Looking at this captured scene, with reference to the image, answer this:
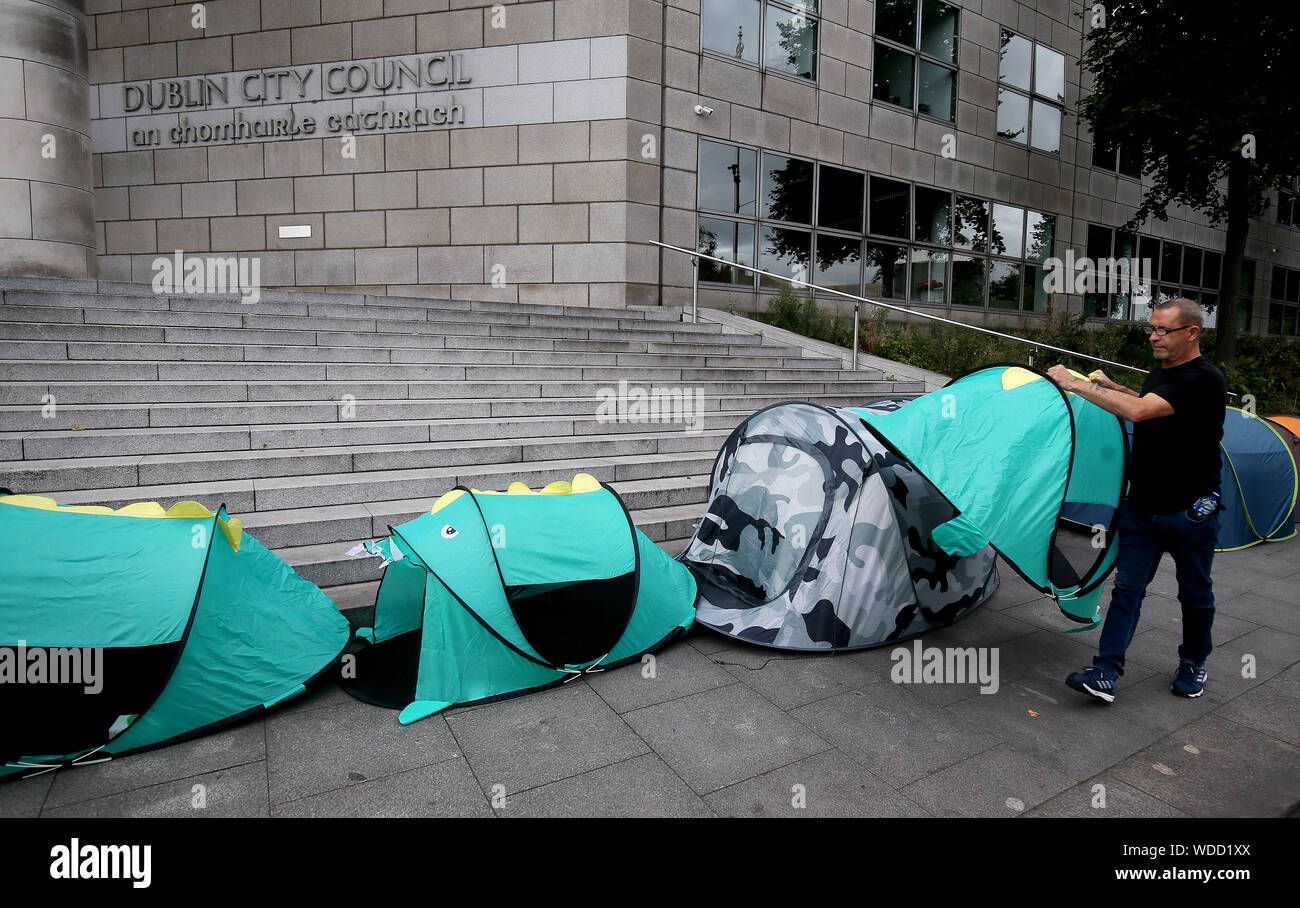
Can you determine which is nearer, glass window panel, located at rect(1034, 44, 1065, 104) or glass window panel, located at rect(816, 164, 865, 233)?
glass window panel, located at rect(816, 164, 865, 233)

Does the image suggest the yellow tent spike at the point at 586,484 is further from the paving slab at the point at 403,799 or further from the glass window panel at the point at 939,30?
the glass window panel at the point at 939,30

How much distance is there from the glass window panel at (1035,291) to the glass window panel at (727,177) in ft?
28.8

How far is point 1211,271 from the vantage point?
24562mm

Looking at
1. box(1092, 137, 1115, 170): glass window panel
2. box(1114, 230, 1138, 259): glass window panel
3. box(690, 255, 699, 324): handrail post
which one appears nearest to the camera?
box(690, 255, 699, 324): handrail post

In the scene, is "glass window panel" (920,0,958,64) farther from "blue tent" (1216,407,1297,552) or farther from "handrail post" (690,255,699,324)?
"blue tent" (1216,407,1297,552)

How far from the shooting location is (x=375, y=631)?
4.48m

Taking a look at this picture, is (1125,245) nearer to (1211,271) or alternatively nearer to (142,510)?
(1211,271)

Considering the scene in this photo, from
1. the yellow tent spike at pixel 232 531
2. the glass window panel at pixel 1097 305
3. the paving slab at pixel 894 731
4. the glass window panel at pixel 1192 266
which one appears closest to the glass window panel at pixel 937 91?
the glass window panel at pixel 1097 305

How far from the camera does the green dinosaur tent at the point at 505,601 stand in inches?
152

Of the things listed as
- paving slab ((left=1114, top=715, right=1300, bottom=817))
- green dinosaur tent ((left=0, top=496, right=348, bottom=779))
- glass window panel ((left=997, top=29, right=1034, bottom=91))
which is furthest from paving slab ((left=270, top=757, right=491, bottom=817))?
glass window panel ((left=997, top=29, right=1034, bottom=91))

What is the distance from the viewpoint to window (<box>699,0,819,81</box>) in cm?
1437

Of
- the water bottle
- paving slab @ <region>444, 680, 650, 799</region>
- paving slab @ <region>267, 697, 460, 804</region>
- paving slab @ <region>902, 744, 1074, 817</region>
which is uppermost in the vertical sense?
the water bottle

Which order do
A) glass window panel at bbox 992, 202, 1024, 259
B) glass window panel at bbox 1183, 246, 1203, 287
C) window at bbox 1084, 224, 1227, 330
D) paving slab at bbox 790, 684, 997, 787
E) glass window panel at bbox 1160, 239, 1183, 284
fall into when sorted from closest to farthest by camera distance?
paving slab at bbox 790, 684, 997, 787 → glass window panel at bbox 992, 202, 1024, 259 → window at bbox 1084, 224, 1227, 330 → glass window panel at bbox 1160, 239, 1183, 284 → glass window panel at bbox 1183, 246, 1203, 287

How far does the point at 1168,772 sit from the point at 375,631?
13.3 feet
